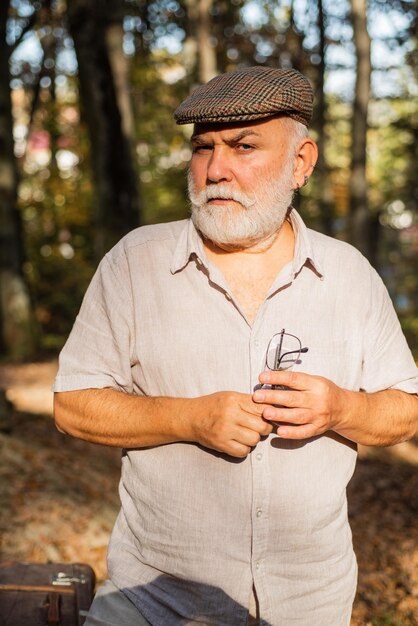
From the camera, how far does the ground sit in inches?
234

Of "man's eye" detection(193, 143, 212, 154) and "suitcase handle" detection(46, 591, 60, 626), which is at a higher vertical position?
"man's eye" detection(193, 143, 212, 154)

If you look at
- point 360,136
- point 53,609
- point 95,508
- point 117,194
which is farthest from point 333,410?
point 360,136

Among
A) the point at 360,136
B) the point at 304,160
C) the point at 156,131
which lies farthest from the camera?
the point at 156,131

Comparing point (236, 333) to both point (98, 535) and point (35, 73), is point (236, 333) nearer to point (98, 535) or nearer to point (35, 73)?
point (98, 535)

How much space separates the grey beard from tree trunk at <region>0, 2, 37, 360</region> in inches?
499

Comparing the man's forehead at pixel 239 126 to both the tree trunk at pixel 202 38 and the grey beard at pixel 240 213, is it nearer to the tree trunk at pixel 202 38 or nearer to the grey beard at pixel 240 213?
the grey beard at pixel 240 213

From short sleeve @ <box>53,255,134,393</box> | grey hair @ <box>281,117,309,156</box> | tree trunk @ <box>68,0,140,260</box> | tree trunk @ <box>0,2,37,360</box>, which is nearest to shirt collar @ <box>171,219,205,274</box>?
short sleeve @ <box>53,255,134,393</box>

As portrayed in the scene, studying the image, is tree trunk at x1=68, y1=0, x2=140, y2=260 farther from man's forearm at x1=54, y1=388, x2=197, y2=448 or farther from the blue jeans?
the blue jeans

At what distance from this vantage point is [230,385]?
2428 millimetres

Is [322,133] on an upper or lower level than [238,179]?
upper

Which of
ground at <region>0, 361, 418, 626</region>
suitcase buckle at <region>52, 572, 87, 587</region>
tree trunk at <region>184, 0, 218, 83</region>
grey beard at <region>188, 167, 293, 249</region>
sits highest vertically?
tree trunk at <region>184, 0, 218, 83</region>

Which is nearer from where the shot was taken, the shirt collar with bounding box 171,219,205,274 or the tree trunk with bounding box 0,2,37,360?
the shirt collar with bounding box 171,219,205,274

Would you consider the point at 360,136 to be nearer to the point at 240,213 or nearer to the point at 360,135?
the point at 360,135

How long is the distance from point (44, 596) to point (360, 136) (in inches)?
536
